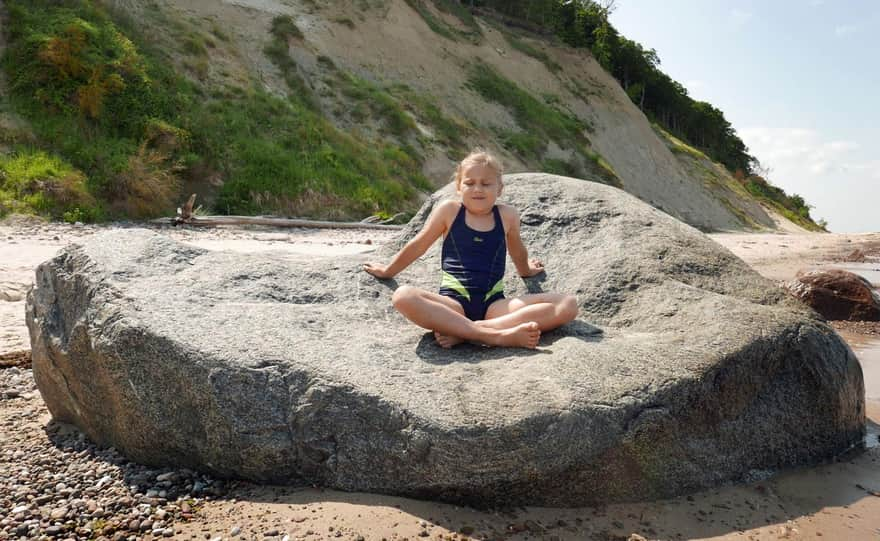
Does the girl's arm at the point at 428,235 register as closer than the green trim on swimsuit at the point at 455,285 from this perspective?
No

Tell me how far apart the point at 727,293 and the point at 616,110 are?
34.0 m

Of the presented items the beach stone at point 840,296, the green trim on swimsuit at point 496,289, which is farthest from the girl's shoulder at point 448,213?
the beach stone at point 840,296

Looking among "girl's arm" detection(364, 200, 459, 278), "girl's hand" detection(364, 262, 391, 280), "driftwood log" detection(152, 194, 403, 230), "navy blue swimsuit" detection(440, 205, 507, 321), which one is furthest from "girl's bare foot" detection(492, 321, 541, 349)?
"driftwood log" detection(152, 194, 403, 230)

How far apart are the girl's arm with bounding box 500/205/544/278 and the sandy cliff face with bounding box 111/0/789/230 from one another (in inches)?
644

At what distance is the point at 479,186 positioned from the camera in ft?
14.1

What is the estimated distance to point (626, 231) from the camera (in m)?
4.80

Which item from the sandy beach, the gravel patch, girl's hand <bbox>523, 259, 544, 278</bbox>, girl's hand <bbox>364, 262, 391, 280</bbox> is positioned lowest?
the gravel patch

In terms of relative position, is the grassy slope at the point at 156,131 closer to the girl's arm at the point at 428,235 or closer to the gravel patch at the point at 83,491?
the gravel patch at the point at 83,491

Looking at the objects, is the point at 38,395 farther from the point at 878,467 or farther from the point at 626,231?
the point at 878,467

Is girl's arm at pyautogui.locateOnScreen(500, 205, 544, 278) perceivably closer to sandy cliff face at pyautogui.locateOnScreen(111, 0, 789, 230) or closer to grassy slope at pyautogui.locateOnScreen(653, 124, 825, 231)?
sandy cliff face at pyautogui.locateOnScreen(111, 0, 789, 230)

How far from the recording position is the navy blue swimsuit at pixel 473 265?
4148 mm

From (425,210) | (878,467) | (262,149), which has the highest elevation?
(262,149)

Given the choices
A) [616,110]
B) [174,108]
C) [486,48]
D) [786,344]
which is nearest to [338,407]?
[786,344]

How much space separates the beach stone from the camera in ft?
27.7
